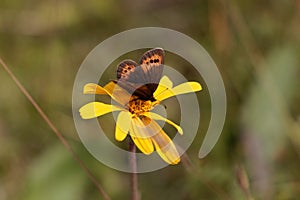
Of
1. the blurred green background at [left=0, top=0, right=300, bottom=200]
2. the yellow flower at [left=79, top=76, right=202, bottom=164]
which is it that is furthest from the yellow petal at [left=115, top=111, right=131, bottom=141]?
the blurred green background at [left=0, top=0, right=300, bottom=200]

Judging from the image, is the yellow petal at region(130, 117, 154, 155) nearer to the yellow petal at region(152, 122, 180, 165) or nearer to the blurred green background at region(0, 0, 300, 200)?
the yellow petal at region(152, 122, 180, 165)

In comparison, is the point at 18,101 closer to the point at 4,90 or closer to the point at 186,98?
the point at 4,90

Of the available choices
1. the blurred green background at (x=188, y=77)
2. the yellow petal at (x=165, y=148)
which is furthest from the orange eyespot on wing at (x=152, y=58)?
the blurred green background at (x=188, y=77)

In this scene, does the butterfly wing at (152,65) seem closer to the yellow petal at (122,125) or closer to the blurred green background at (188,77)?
the yellow petal at (122,125)

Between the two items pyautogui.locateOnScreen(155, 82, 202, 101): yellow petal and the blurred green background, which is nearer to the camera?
pyautogui.locateOnScreen(155, 82, 202, 101): yellow petal

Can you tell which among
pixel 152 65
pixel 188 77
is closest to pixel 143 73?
pixel 152 65

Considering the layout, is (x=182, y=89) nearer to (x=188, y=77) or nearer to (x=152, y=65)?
(x=152, y=65)
